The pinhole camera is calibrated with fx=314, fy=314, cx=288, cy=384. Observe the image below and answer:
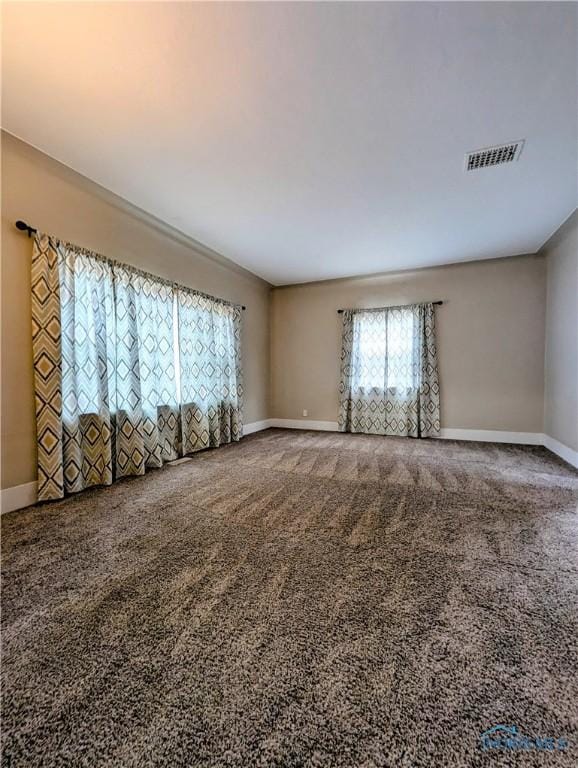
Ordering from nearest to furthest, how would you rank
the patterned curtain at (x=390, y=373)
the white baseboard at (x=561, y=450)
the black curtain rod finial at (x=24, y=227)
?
the black curtain rod finial at (x=24, y=227), the white baseboard at (x=561, y=450), the patterned curtain at (x=390, y=373)

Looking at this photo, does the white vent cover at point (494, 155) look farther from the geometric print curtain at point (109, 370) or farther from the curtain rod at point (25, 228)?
the curtain rod at point (25, 228)

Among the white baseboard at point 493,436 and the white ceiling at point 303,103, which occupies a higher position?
the white ceiling at point 303,103

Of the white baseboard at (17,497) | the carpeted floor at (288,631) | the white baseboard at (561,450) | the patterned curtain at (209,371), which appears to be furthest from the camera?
the patterned curtain at (209,371)

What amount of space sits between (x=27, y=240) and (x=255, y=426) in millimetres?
3906

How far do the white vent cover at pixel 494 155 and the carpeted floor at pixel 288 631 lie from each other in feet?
8.61

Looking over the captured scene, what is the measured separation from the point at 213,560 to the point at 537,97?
Answer: 10.7 feet

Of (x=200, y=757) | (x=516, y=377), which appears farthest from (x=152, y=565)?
(x=516, y=377)

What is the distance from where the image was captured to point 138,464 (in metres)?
3.06

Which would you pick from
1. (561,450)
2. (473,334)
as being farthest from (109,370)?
(561,450)

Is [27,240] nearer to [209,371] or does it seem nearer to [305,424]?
[209,371]

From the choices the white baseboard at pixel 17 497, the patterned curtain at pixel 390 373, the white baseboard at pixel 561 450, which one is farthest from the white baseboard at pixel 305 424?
the white baseboard at pixel 17 497

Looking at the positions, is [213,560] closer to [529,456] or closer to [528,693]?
[528,693]

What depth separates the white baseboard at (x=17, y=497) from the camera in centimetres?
222

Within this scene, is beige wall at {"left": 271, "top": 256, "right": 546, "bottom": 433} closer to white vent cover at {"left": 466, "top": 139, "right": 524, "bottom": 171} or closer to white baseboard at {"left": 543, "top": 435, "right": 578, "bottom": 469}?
white baseboard at {"left": 543, "top": 435, "right": 578, "bottom": 469}
